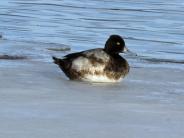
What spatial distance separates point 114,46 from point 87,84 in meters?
Result: 0.80

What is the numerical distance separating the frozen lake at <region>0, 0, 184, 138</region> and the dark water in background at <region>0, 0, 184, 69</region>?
2 cm

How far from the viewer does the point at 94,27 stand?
54.7 ft

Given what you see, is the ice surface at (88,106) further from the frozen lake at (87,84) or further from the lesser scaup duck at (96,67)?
the lesser scaup duck at (96,67)

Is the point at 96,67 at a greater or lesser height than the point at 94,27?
greater

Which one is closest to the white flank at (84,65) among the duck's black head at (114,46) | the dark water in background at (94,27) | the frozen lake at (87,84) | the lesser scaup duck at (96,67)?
the lesser scaup duck at (96,67)

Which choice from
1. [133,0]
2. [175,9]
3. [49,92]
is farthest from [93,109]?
[133,0]

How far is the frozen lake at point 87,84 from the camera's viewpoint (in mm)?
7078

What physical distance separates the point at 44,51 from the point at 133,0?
9.86 m

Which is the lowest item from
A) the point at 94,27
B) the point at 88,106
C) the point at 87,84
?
the point at 94,27

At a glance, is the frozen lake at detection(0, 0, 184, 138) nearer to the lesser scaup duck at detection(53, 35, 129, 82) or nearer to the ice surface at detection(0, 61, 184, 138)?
the ice surface at detection(0, 61, 184, 138)

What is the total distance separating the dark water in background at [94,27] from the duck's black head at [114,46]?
4.94ft

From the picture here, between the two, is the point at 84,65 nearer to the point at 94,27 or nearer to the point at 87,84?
the point at 87,84

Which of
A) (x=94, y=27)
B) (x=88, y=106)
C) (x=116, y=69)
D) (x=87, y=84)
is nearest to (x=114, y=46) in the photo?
(x=116, y=69)

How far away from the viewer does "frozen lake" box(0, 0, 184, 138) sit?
7.08m
